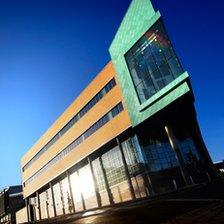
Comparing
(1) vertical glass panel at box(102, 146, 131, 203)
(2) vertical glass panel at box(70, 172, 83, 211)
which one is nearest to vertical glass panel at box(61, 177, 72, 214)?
(2) vertical glass panel at box(70, 172, 83, 211)

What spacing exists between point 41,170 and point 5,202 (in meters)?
29.2

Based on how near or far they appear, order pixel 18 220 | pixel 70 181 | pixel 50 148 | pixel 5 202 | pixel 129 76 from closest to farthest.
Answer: pixel 129 76, pixel 70 181, pixel 50 148, pixel 18 220, pixel 5 202

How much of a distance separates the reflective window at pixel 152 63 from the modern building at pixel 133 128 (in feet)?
0.30

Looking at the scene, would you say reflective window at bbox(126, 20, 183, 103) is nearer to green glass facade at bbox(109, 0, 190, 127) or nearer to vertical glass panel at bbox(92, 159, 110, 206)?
green glass facade at bbox(109, 0, 190, 127)

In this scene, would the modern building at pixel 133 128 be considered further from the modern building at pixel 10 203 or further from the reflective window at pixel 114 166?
the modern building at pixel 10 203

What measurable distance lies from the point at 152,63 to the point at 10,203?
67012 mm

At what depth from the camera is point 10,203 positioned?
75312 mm

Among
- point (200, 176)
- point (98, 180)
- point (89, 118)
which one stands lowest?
point (200, 176)

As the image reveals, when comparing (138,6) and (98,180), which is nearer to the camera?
(138,6)

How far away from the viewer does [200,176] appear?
1312 inches

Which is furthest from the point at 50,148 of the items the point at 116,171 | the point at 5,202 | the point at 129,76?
the point at 5,202

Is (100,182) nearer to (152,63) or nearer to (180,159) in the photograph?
(180,159)

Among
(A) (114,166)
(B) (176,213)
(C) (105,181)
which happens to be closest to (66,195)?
(C) (105,181)

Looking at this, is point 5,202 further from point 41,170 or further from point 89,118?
point 89,118
